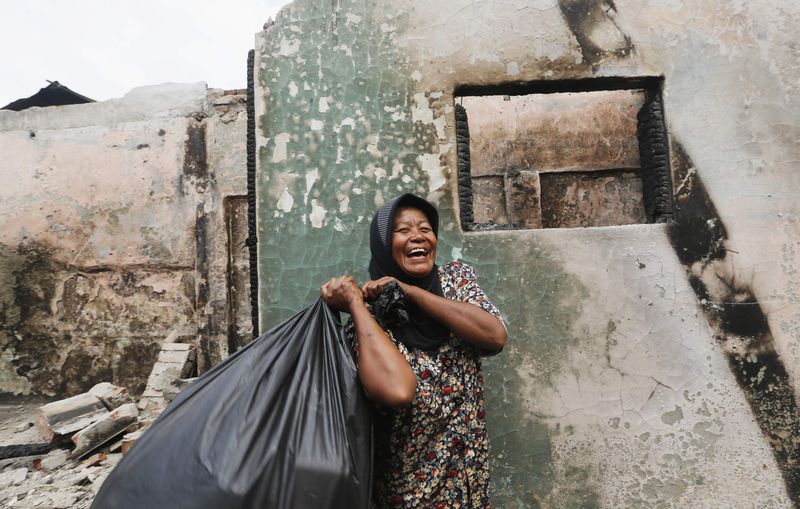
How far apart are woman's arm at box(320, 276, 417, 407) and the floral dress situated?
10 centimetres

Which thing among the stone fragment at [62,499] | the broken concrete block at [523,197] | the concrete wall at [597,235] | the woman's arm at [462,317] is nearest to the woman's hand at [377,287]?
the woman's arm at [462,317]

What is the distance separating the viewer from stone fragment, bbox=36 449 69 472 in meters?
3.44

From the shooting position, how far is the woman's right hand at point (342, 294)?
1487 mm

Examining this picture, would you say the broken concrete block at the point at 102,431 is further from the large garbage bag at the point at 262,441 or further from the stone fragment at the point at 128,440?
the large garbage bag at the point at 262,441

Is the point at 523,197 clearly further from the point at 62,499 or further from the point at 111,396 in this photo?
the point at 62,499

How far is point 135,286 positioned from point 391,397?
16.5 feet

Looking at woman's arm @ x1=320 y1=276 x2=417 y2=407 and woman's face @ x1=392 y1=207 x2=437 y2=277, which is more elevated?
woman's face @ x1=392 y1=207 x2=437 y2=277

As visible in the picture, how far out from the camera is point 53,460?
347cm

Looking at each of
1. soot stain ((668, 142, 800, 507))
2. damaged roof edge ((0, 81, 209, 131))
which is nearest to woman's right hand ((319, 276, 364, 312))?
soot stain ((668, 142, 800, 507))

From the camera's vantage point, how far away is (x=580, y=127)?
6.90m

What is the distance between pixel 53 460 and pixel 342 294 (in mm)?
3098

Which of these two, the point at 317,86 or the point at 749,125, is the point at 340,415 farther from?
the point at 749,125

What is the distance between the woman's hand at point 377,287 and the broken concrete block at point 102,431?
2.91 meters

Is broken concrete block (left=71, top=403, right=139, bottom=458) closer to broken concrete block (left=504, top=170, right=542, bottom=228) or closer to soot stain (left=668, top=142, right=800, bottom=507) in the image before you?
soot stain (left=668, top=142, right=800, bottom=507)
